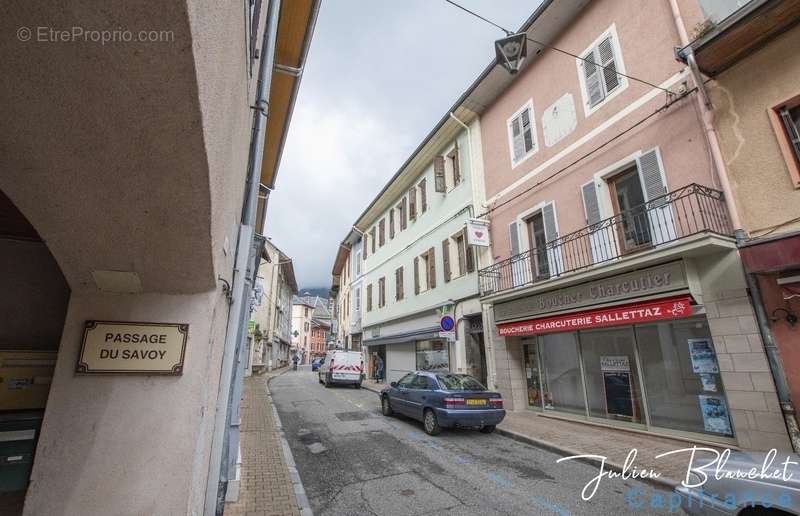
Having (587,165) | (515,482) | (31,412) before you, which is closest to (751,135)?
(587,165)

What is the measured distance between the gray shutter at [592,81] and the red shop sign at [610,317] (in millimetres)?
5528

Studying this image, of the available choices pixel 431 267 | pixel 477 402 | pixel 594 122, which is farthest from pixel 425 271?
pixel 594 122

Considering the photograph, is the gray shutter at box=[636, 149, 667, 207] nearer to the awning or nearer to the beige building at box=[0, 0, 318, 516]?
the beige building at box=[0, 0, 318, 516]

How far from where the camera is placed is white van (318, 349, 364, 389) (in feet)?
61.4

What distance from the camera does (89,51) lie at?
1.27 m

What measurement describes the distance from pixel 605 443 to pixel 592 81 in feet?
29.2

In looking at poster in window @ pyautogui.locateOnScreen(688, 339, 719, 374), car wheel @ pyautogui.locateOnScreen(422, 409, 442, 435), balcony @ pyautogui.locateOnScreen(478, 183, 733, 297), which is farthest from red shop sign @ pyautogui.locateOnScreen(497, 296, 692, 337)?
car wheel @ pyautogui.locateOnScreen(422, 409, 442, 435)

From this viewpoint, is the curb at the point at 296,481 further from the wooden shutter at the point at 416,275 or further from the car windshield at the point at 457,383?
the wooden shutter at the point at 416,275

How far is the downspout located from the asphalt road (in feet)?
9.03

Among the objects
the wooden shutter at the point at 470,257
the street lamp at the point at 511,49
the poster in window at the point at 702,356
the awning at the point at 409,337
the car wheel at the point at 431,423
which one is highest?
the street lamp at the point at 511,49

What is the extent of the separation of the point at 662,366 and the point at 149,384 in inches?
370

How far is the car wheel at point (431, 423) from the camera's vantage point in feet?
28.3

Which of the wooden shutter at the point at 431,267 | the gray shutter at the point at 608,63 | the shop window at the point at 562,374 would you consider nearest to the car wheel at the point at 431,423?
the shop window at the point at 562,374

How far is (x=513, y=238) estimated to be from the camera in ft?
39.8
